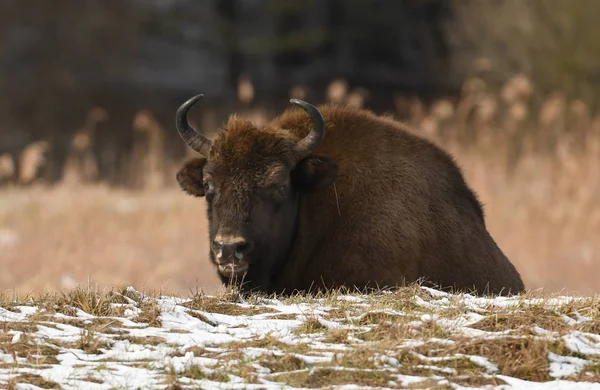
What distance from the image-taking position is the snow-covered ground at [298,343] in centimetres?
551

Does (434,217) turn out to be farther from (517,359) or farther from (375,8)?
(375,8)

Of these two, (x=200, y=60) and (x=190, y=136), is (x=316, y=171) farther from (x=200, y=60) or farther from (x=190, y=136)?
(x=200, y=60)

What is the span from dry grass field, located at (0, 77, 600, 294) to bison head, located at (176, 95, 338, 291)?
551 centimetres

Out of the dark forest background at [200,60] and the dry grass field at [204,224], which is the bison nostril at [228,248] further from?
the dark forest background at [200,60]

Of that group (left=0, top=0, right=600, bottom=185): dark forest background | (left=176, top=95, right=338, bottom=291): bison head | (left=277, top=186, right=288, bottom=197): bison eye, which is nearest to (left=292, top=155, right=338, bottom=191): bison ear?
(left=176, top=95, right=338, bottom=291): bison head

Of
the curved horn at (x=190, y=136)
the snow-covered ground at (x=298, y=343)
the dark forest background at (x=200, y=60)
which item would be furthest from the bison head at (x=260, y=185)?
the dark forest background at (x=200, y=60)

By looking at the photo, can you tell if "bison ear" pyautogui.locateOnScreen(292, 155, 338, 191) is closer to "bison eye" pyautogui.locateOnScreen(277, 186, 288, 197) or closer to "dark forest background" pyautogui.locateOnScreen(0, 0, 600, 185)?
"bison eye" pyautogui.locateOnScreen(277, 186, 288, 197)

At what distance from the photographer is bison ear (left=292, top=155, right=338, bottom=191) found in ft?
28.1

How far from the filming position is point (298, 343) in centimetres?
602

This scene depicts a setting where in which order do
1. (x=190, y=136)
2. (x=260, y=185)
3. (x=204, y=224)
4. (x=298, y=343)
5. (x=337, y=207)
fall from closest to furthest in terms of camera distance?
(x=298, y=343) < (x=260, y=185) < (x=337, y=207) < (x=190, y=136) < (x=204, y=224)

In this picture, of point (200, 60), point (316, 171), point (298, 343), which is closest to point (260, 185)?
point (316, 171)

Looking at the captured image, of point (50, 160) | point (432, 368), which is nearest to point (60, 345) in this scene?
point (432, 368)

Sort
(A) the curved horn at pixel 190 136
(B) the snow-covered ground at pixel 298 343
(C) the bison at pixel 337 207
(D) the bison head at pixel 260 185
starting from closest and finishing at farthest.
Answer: (B) the snow-covered ground at pixel 298 343
(D) the bison head at pixel 260 185
(C) the bison at pixel 337 207
(A) the curved horn at pixel 190 136

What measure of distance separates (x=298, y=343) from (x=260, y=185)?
255cm
